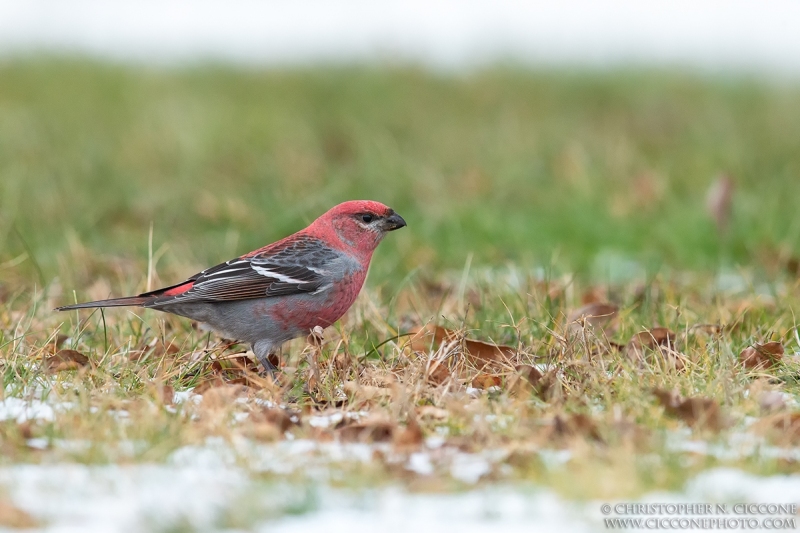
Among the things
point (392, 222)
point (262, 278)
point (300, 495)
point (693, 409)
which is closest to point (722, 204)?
point (392, 222)

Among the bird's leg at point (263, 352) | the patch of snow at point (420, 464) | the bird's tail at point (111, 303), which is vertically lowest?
the bird's leg at point (263, 352)

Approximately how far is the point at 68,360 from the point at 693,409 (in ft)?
8.65

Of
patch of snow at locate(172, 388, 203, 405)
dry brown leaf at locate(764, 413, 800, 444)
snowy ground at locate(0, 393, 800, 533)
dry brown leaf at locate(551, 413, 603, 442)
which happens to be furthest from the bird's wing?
dry brown leaf at locate(764, 413, 800, 444)

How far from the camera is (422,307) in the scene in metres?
5.93

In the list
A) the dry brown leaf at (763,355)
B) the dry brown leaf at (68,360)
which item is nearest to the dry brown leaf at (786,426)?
the dry brown leaf at (763,355)

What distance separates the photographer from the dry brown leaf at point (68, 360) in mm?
4648

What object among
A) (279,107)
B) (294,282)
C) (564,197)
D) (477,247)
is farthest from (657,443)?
(279,107)

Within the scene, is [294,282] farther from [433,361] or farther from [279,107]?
[279,107]

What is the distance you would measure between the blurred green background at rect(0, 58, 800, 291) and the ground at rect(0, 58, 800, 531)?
4 centimetres

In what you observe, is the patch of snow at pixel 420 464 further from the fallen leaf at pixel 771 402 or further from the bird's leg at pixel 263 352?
the bird's leg at pixel 263 352

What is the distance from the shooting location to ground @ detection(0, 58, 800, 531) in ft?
11.0

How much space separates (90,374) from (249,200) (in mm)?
4247

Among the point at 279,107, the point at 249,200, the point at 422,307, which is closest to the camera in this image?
the point at 422,307

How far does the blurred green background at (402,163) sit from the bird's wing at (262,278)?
47.8 inches
